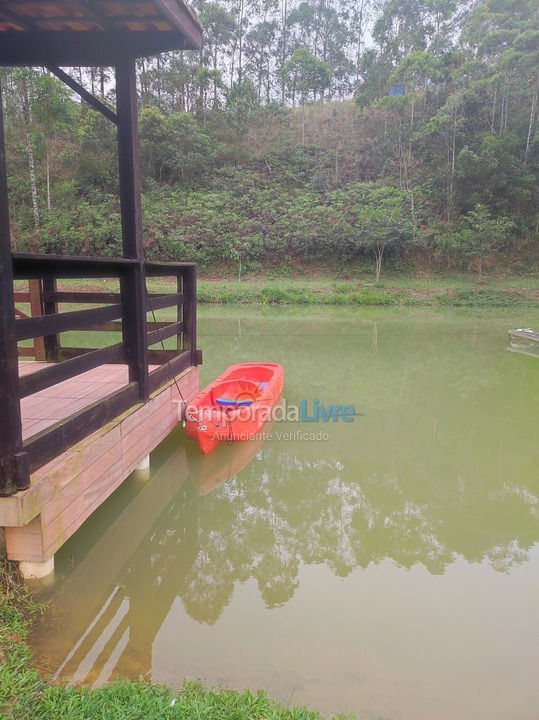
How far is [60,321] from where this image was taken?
10.00ft

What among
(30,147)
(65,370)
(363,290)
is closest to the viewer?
(65,370)

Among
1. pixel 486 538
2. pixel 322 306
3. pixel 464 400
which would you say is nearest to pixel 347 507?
pixel 486 538

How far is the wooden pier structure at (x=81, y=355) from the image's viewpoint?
2.50m

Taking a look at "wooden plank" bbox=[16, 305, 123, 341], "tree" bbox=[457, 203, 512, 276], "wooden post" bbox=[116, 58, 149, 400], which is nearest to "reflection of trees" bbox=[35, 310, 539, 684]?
"wooden post" bbox=[116, 58, 149, 400]

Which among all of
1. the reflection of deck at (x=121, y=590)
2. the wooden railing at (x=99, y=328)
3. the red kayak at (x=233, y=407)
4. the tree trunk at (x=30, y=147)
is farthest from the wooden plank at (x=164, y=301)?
the tree trunk at (x=30, y=147)

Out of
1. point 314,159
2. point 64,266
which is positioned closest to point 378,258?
point 314,159

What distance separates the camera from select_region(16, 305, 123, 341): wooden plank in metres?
2.67

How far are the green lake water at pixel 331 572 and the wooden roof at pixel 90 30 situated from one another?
371 centimetres

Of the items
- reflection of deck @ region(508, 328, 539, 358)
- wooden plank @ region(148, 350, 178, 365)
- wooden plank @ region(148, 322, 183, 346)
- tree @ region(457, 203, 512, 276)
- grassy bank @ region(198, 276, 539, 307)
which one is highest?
tree @ region(457, 203, 512, 276)

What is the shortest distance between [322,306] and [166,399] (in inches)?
568

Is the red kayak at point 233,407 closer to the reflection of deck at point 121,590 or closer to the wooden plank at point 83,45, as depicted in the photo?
the reflection of deck at point 121,590

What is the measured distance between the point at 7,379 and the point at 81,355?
1212mm

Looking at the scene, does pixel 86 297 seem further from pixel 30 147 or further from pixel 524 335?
pixel 30 147

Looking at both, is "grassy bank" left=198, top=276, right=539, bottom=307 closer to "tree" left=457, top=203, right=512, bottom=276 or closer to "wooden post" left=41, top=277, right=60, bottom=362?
"tree" left=457, top=203, right=512, bottom=276
